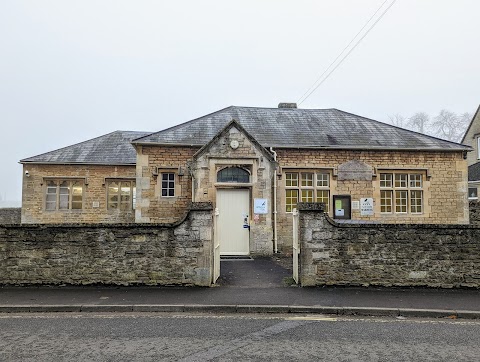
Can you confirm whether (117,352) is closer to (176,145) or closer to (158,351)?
(158,351)

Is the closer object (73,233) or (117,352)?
(117,352)

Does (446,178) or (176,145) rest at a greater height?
(176,145)

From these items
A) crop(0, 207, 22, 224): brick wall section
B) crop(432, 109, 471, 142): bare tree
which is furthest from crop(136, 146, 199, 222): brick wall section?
crop(432, 109, 471, 142): bare tree

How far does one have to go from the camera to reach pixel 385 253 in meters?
8.85

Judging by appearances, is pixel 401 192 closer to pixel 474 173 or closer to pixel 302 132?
pixel 302 132

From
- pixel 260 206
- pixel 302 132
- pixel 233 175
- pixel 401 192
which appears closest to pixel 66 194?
pixel 233 175

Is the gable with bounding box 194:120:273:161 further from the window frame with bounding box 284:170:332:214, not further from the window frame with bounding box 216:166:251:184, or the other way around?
the window frame with bounding box 284:170:332:214

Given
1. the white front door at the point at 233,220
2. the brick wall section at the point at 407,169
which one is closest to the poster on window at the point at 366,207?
the brick wall section at the point at 407,169

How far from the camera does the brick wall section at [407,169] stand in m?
15.8

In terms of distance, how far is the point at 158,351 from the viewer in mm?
4957

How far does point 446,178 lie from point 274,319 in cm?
1301

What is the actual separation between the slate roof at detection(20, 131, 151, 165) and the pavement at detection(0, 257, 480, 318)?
498 inches

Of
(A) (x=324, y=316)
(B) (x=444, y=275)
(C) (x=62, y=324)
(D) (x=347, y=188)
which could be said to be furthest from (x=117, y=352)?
(D) (x=347, y=188)

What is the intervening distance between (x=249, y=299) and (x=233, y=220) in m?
6.85
